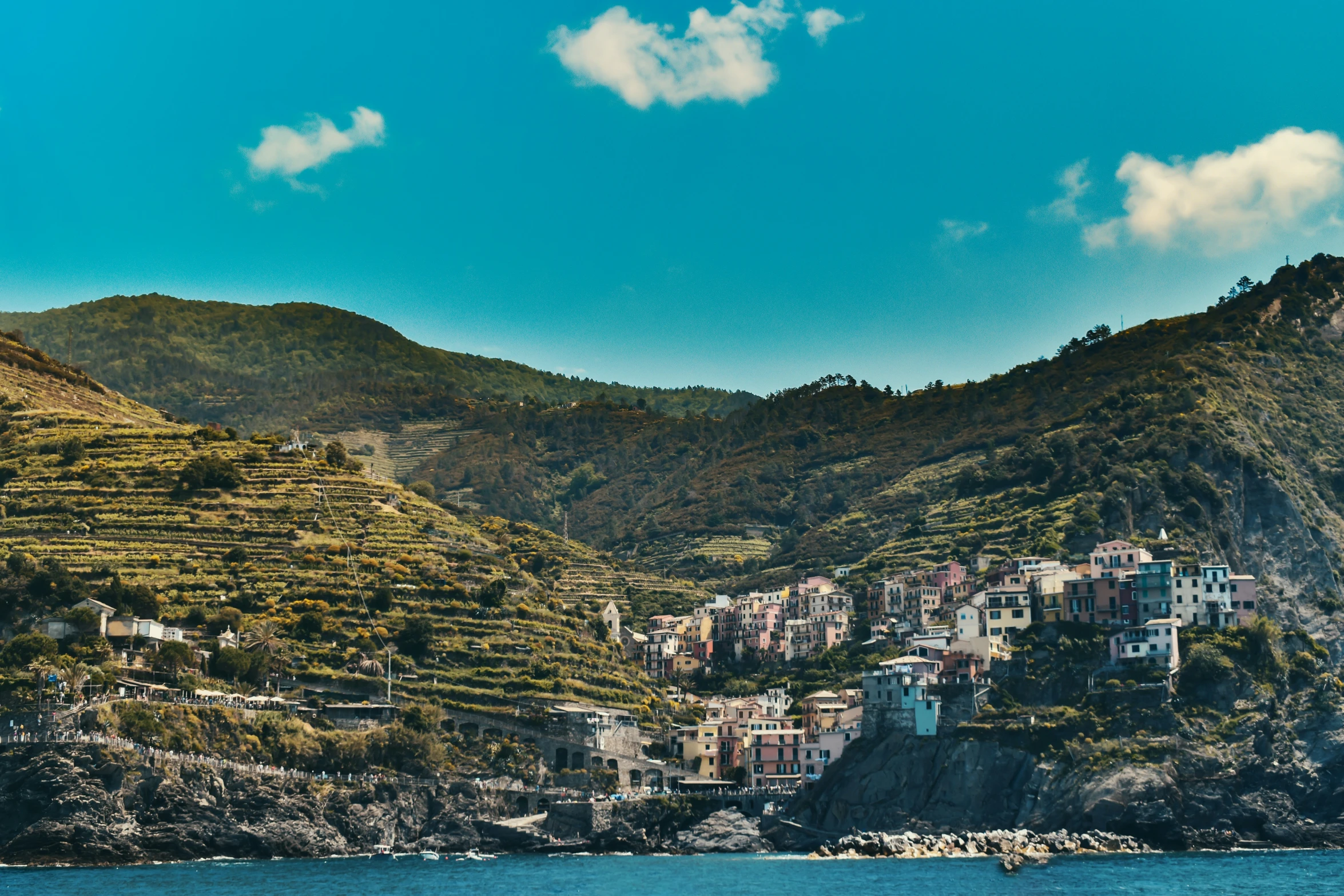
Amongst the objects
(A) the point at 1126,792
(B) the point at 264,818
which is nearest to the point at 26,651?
(B) the point at 264,818

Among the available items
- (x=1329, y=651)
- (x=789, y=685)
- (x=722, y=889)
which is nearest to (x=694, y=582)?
(x=789, y=685)

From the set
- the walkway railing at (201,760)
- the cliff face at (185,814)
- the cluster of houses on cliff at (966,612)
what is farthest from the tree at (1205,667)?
the walkway railing at (201,760)

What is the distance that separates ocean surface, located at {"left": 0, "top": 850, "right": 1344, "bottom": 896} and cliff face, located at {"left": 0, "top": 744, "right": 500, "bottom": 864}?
6.62 feet

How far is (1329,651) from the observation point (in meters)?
135

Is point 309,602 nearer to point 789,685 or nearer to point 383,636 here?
point 383,636

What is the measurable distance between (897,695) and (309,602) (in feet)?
142

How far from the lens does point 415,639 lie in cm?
12525

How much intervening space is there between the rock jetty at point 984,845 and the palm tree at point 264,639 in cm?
3979

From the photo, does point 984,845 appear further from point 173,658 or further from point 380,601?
point 173,658

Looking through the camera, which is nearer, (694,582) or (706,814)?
(706,814)

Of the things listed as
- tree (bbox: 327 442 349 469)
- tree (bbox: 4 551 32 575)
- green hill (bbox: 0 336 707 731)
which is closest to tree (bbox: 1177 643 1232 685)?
green hill (bbox: 0 336 707 731)

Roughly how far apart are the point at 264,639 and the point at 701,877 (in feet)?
129

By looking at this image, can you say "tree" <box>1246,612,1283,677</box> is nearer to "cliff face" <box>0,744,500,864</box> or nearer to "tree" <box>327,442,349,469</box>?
"cliff face" <box>0,744,500,864</box>

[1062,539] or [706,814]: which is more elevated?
[1062,539]
